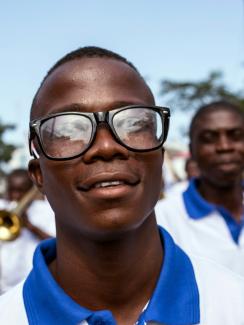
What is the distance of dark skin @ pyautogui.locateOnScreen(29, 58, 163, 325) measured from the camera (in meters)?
1.81

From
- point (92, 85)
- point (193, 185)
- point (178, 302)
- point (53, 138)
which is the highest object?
point (92, 85)

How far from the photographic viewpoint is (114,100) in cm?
191

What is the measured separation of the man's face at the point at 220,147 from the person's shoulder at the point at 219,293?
1.95 metres

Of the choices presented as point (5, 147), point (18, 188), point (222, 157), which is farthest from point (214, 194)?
point (5, 147)

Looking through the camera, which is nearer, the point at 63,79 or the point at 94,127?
the point at 94,127

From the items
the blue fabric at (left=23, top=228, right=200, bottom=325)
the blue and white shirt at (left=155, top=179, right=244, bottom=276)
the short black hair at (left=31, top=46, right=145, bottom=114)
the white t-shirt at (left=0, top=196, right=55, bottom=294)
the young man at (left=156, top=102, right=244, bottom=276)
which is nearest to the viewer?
the blue fabric at (left=23, top=228, right=200, bottom=325)

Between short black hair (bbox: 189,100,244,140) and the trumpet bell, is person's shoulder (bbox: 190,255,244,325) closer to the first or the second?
short black hair (bbox: 189,100,244,140)

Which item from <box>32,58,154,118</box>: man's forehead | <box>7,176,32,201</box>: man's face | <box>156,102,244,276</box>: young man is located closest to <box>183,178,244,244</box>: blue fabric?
<box>156,102,244,276</box>: young man

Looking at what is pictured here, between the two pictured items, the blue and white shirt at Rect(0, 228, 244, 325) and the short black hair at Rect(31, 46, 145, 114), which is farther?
the short black hair at Rect(31, 46, 145, 114)

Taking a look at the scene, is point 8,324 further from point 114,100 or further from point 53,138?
point 114,100

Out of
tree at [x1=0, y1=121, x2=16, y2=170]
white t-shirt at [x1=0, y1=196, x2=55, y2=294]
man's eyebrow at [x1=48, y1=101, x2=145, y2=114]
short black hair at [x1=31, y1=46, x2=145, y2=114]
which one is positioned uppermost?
short black hair at [x1=31, y1=46, x2=145, y2=114]

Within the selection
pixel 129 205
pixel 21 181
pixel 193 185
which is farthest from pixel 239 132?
pixel 21 181

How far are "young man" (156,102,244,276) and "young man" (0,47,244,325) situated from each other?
69.0 inches

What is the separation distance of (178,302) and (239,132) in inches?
92.3
